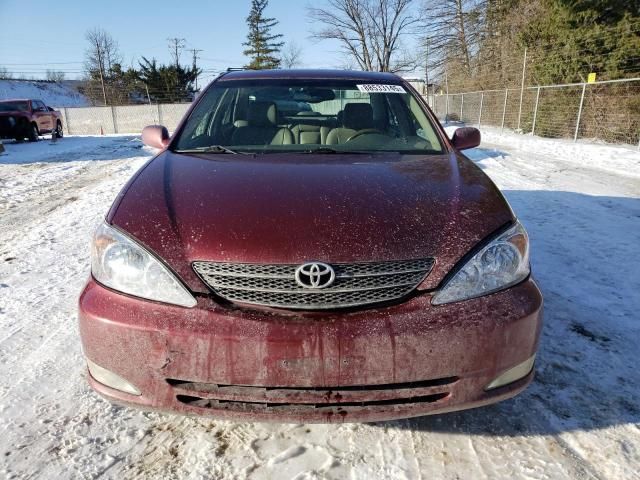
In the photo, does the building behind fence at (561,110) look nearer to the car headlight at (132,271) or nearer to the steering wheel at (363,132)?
the steering wheel at (363,132)

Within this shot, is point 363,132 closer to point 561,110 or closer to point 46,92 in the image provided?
point 561,110

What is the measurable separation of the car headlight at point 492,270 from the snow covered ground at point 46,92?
57480 mm

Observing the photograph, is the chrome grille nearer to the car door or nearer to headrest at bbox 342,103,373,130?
headrest at bbox 342,103,373,130

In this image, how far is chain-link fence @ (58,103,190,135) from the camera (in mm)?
29281

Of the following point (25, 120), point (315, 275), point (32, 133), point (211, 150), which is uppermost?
point (211, 150)

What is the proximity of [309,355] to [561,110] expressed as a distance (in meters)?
16.2

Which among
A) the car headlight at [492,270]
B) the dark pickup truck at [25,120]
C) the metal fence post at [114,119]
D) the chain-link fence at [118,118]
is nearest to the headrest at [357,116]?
the car headlight at [492,270]

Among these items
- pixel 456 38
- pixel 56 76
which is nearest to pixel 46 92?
pixel 56 76

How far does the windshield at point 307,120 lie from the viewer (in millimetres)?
2732

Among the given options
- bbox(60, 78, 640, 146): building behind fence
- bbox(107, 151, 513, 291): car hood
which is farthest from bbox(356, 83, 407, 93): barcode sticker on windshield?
bbox(60, 78, 640, 146): building behind fence

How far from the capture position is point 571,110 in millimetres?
14641

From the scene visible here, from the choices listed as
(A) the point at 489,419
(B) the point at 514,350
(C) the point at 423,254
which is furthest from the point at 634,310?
(C) the point at 423,254

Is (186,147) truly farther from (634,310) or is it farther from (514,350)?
(634,310)

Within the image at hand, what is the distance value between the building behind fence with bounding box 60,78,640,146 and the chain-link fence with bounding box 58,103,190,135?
16613 millimetres
